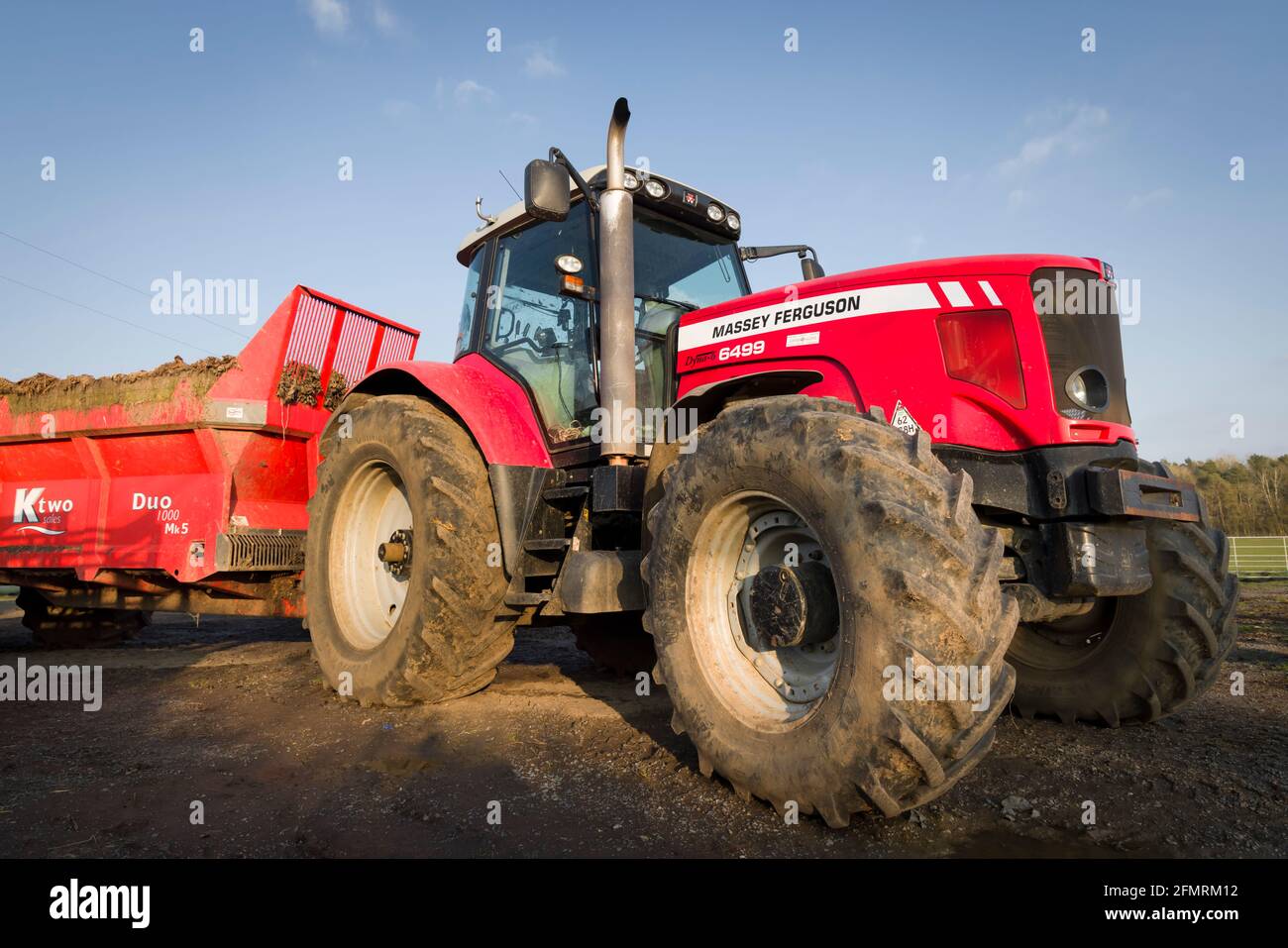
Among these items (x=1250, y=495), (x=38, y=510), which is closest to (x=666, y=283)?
(x=38, y=510)

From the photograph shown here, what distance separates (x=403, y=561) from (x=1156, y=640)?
3759 mm

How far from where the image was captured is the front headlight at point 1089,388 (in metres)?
2.96

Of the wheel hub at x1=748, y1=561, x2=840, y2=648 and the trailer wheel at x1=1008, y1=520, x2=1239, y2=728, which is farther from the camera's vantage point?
the trailer wheel at x1=1008, y1=520, x2=1239, y2=728

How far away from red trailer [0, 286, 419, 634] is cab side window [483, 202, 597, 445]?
169 cm

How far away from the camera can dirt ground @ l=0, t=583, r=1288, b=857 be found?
2354mm

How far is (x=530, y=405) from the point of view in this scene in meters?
4.32

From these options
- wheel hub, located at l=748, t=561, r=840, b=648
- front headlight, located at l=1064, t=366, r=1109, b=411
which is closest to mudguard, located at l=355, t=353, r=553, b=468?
wheel hub, located at l=748, t=561, r=840, b=648

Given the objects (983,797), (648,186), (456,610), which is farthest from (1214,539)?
(456,610)

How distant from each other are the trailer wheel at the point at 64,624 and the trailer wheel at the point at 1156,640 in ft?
24.9

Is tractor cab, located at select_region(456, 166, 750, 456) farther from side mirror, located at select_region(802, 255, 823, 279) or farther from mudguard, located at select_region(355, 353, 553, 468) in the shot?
side mirror, located at select_region(802, 255, 823, 279)

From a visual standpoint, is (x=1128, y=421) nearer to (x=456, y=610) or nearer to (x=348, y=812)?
(x=456, y=610)

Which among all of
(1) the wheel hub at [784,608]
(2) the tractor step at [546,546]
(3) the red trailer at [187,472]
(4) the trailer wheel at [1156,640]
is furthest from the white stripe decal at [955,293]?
(3) the red trailer at [187,472]

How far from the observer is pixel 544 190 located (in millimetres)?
3385

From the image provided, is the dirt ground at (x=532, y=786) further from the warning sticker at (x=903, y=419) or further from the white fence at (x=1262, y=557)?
the white fence at (x=1262, y=557)
